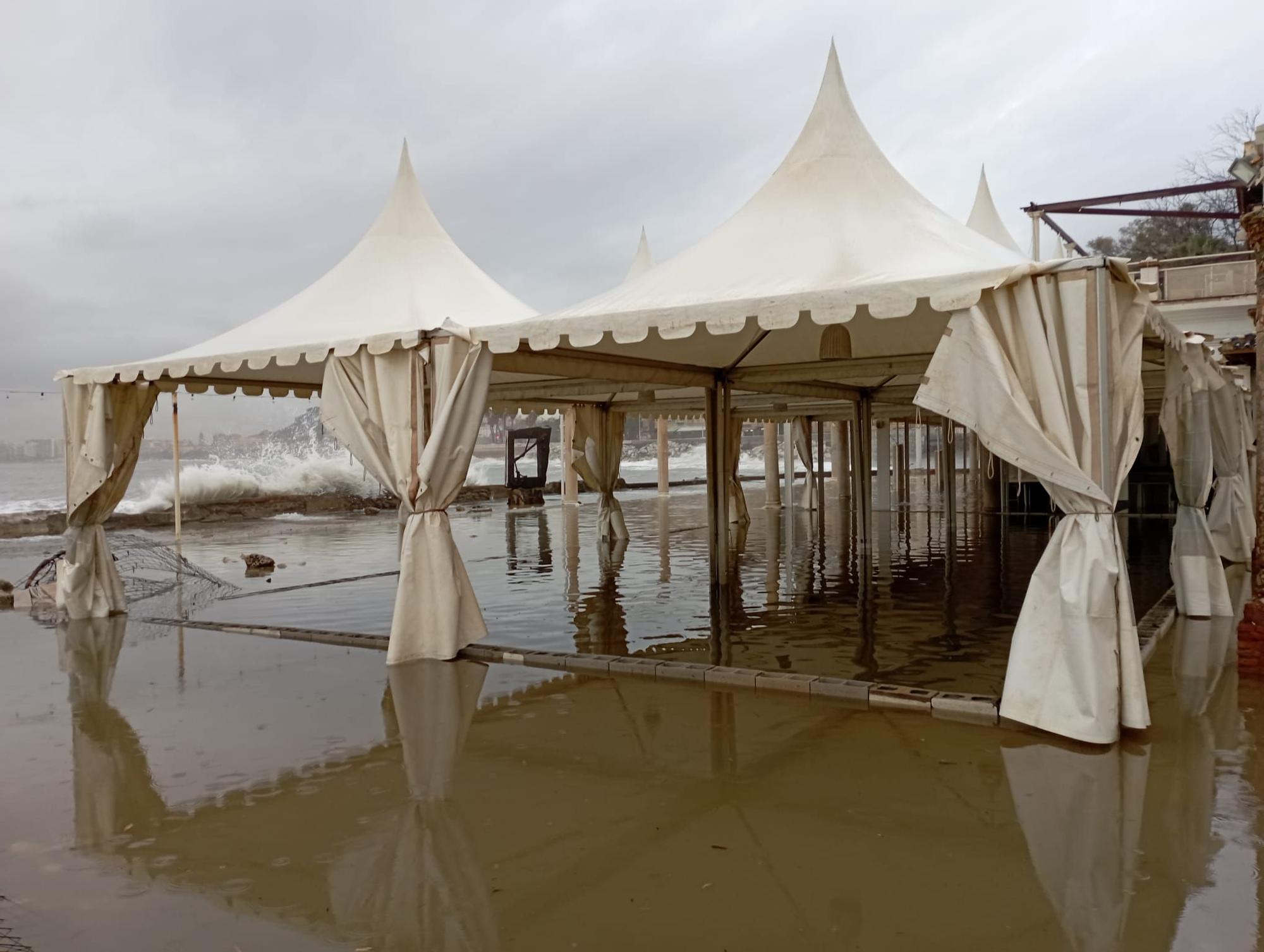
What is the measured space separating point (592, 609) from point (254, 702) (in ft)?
11.8

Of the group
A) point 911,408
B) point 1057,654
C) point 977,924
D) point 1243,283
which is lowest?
point 977,924

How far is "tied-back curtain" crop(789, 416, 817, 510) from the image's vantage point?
19.5 m

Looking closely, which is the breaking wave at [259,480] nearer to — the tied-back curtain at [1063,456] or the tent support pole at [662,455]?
the tent support pole at [662,455]

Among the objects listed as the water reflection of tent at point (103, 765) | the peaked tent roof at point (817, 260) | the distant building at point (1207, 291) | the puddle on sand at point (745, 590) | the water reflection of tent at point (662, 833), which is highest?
the distant building at point (1207, 291)

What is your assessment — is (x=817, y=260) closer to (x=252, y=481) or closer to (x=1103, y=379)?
(x=1103, y=379)

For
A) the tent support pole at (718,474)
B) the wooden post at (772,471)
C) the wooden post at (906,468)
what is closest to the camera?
the tent support pole at (718,474)

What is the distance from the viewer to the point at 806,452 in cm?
2009

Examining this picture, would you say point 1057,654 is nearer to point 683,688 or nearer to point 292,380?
point 683,688

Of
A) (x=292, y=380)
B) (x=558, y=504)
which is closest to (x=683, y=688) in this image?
(x=292, y=380)

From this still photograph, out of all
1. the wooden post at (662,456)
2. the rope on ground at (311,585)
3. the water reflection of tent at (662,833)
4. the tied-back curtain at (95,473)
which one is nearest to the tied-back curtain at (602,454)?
the rope on ground at (311,585)

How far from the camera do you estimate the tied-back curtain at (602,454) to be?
14.5 metres

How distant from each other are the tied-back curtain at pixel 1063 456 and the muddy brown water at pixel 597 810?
0.88 feet

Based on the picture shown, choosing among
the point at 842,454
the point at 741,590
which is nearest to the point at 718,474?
the point at 741,590

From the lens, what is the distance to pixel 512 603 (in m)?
9.14
